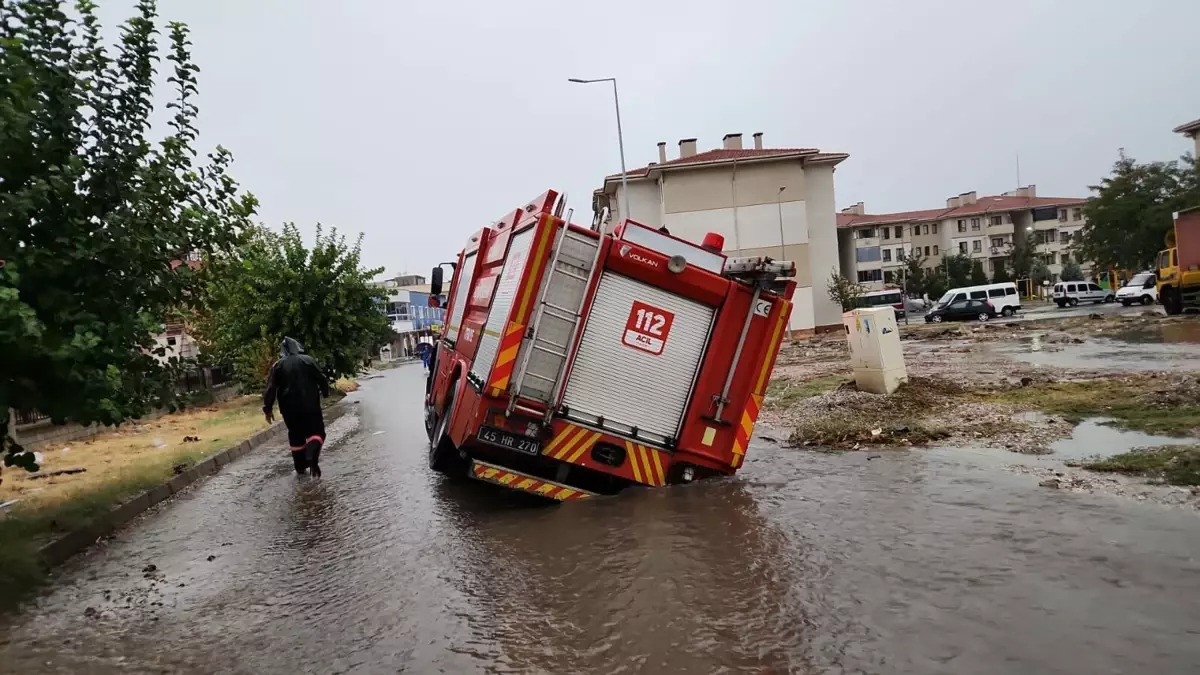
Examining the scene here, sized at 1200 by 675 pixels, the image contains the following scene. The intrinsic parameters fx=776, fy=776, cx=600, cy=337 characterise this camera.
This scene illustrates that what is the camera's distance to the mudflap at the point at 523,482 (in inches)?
254

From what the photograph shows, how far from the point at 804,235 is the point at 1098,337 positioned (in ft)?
77.3

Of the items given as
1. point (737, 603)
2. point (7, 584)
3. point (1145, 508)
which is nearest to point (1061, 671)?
point (737, 603)

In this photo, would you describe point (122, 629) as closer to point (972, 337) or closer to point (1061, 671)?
point (1061, 671)

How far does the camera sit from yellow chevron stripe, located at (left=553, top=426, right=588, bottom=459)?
255 inches

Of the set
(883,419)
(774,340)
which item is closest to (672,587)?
(774,340)

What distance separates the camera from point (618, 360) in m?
6.60

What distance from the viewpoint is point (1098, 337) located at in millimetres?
21281

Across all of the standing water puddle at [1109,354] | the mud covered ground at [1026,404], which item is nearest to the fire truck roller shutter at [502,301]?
the mud covered ground at [1026,404]

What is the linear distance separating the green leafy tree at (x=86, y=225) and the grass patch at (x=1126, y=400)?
9.97 meters

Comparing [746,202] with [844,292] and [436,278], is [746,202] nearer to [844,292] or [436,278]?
[844,292]

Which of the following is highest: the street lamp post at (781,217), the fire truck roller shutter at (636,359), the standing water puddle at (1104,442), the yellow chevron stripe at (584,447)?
the street lamp post at (781,217)

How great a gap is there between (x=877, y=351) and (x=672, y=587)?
797cm

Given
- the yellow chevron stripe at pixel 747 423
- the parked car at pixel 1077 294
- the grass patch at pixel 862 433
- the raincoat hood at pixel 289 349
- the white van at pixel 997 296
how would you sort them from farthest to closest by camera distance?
the parked car at pixel 1077 294, the white van at pixel 997 296, the raincoat hood at pixel 289 349, the grass patch at pixel 862 433, the yellow chevron stripe at pixel 747 423

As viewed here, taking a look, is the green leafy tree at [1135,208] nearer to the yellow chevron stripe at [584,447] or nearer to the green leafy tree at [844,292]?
the green leafy tree at [844,292]
